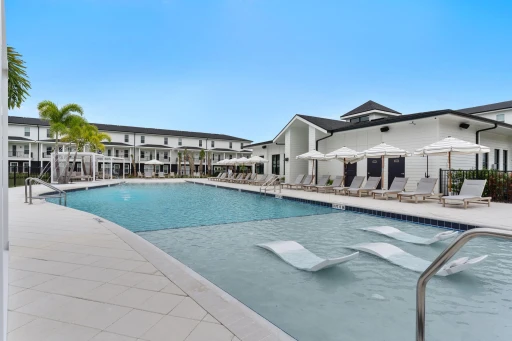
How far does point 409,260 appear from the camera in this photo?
15.0 feet

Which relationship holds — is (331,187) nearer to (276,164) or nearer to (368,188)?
(368,188)

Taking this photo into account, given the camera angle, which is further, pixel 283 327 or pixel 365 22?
pixel 365 22

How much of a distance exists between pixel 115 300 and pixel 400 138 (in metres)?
14.5

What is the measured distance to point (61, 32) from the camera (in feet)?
41.1

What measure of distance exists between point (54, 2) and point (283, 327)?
10.6 meters

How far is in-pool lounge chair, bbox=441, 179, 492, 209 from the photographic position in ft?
30.3

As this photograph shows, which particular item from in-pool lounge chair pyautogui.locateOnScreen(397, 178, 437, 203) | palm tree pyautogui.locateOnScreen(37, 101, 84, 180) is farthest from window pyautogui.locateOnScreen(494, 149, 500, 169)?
palm tree pyautogui.locateOnScreen(37, 101, 84, 180)

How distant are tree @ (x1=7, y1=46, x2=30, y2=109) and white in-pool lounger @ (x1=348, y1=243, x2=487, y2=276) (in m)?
5.91

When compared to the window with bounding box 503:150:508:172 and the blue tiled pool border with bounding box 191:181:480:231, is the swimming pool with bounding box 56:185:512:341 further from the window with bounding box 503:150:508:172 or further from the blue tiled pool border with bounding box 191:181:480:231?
the window with bounding box 503:150:508:172

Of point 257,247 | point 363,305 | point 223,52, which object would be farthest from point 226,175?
point 363,305

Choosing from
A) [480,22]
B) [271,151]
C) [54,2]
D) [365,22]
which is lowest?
[271,151]

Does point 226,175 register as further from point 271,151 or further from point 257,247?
point 257,247

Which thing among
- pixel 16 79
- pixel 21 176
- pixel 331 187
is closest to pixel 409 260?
pixel 16 79

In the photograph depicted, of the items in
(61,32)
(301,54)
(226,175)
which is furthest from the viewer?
(226,175)
